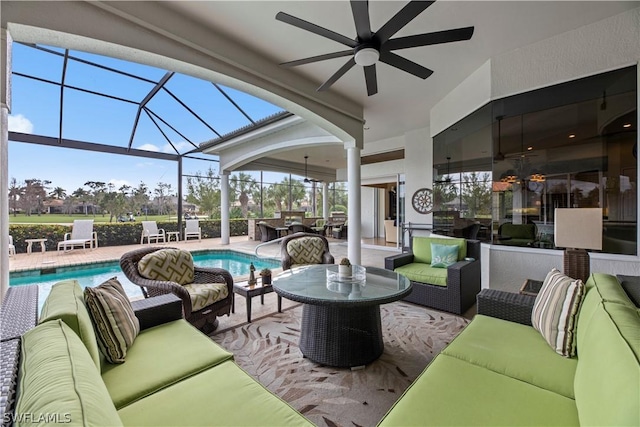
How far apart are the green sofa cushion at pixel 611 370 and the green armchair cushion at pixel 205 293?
2782 millimetres

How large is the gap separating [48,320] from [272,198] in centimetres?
1223

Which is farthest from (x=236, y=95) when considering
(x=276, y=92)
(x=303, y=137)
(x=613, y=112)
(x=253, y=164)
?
(x=613, y=112)

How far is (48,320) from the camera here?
1245mm

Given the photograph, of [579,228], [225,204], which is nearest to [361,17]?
[579,228]

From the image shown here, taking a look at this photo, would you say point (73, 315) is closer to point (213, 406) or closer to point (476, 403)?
point (213, 406)

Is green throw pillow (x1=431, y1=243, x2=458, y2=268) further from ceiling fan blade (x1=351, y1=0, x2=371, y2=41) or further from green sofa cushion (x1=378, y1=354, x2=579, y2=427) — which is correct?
ceiling fan blade (x1=351, y1=0, x2=371, y2=41)

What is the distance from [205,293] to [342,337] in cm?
149

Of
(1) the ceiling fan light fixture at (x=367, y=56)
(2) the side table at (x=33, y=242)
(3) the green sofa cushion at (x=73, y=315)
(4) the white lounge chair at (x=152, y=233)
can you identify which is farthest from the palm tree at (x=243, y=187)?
(3) the green sofa cushion at (x=73, y=315)

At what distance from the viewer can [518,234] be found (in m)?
3.84

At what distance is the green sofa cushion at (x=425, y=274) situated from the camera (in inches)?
136

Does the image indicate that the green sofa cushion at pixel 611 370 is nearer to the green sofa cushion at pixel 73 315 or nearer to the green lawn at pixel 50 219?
the green sofa cushion at pixel 73 315

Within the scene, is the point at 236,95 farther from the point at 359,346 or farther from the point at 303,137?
the point at 359,346

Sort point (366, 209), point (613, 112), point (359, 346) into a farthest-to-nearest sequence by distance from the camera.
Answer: point (366, 209) → point (613, 112) → point (359, 346)

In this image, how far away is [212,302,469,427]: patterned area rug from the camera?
6.02ft
